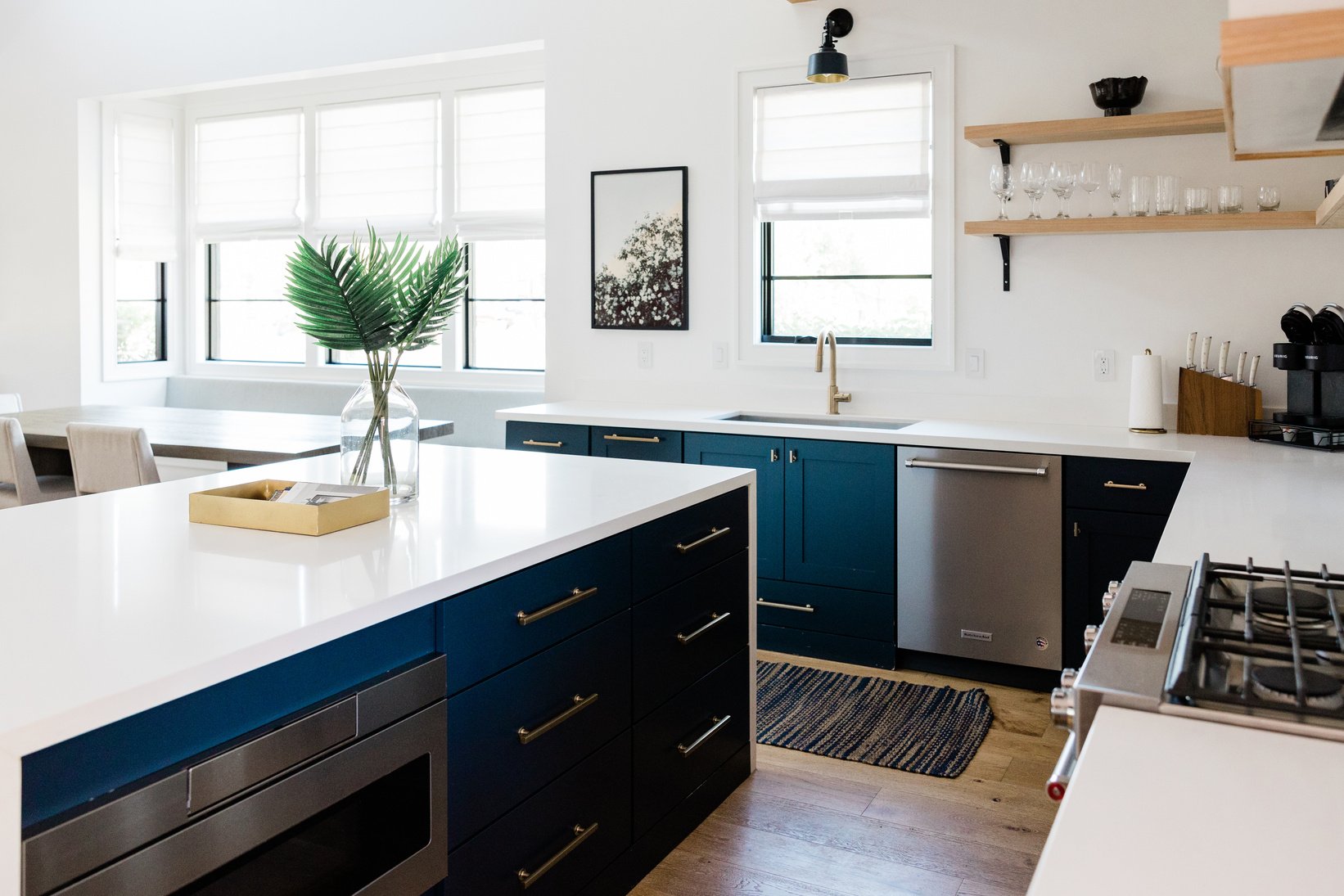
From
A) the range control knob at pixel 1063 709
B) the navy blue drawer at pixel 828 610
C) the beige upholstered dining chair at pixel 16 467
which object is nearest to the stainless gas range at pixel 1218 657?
the range control knob at pixel 1063 709

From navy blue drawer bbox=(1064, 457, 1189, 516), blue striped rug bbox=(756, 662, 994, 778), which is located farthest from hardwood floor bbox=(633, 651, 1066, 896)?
navy blue drawer bbox=(1064, 457, 1189, 516)

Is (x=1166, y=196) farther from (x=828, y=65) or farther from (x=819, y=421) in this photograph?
(x=819, y=421)

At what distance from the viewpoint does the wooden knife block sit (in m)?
3.62

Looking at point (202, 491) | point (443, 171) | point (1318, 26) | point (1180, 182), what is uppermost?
point (443, 171)

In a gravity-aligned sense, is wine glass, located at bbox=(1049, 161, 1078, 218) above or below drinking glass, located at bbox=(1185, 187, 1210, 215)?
above

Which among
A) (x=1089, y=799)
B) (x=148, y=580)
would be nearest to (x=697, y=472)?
(x=148, y=580)

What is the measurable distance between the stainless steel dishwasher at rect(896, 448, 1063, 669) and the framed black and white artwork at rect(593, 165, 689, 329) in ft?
4.57

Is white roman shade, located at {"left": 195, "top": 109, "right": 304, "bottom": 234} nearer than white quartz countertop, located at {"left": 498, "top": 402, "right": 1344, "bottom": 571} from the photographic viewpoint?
No

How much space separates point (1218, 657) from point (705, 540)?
144 cm

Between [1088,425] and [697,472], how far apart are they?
1885mm

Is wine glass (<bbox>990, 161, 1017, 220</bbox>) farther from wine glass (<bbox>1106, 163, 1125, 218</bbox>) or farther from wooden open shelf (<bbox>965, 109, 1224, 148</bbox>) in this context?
wine glass (<bbox>1106, 163, 1125, 218</bbox>)

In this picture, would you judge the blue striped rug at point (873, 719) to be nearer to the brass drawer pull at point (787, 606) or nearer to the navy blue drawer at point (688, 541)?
the brass drawer pull at point (787, 606)

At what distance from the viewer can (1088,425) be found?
155 inches

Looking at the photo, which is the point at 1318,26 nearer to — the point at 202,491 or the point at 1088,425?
the point at 202,491
